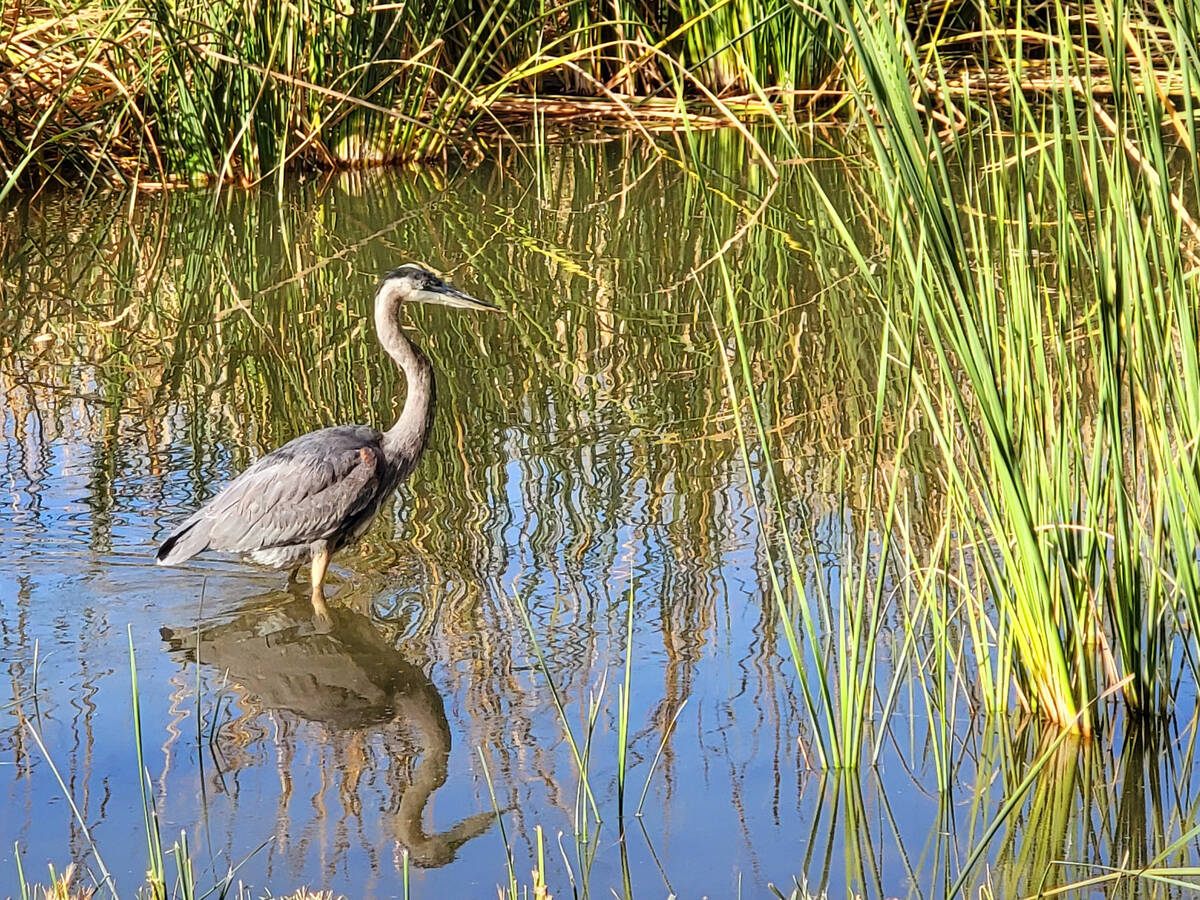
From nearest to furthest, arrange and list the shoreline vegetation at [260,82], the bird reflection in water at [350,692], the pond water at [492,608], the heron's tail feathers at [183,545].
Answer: the pond water at [492,608] → the bird reflection in water at [350,692] → the heron's tail feathers at [183,545] → the shoreline vegetation at [260,82]

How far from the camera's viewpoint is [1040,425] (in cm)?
312

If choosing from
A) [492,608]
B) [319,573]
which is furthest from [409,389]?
[492,608]

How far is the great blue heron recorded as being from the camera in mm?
4762

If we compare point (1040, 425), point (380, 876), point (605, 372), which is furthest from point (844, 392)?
point (380, 876)

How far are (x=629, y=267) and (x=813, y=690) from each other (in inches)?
175

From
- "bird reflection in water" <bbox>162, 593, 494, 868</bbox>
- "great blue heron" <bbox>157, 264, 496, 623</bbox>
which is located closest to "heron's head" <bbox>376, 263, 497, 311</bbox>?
"great blue heron" <bbox>157, 264, 496, 623</bbox>

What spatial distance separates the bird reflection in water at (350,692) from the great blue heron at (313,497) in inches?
7.4

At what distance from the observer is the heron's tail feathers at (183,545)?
4734mm

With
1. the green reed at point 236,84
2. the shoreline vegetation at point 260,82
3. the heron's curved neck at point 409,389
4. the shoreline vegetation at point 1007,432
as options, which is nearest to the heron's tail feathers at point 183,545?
the heron's curved neck at point 409,389

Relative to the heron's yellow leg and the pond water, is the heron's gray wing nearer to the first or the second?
the heron's yellow leg

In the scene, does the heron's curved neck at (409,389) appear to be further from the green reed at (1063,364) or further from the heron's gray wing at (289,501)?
the green reed at (1063,364)

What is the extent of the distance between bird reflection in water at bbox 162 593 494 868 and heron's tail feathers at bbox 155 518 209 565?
238 millimetres

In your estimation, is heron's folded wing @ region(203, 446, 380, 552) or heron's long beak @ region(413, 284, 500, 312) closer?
heron's folded wing @ region(203, 446, 380, 552)

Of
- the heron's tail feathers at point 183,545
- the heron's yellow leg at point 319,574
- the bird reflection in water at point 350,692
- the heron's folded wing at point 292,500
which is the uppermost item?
the heron's folded wing at point 292,500
